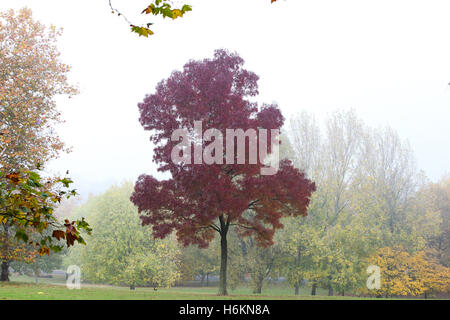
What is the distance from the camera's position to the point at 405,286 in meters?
26.5

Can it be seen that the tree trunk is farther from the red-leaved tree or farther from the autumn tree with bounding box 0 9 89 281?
the autumn tree with bounding box 0 9 89 281

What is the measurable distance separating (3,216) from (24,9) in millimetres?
20653

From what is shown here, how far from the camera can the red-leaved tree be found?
15102mm

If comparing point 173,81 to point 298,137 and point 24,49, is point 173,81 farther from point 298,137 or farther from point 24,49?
point 298,137

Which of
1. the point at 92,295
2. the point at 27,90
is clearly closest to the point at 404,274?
the point at 92,295

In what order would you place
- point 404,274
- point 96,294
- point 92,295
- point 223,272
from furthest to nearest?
point 404,274, point 223,272, point 96,294, point 92,295

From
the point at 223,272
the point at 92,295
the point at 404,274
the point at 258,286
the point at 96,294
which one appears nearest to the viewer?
the point at 92,295

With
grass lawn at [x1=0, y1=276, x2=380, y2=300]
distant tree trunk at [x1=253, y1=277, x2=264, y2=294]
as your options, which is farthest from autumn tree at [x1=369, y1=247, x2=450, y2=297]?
grass lawn at [x1=0, y1=276, x2=380, y2=300]

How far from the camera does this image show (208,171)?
14938 millimetres

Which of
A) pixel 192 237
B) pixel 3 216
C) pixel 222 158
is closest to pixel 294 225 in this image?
pixel 192 237

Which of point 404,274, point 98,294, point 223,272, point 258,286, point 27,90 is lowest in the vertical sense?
point 258,286

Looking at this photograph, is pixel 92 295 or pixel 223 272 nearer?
pixel 92 295

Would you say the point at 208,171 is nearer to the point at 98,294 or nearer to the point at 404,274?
the point at 98,294

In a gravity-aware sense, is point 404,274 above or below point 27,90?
below
